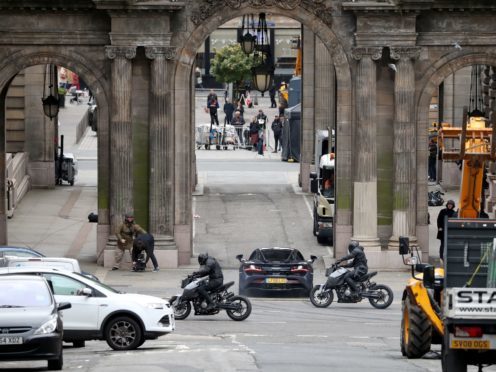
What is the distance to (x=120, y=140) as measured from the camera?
47.9 metres

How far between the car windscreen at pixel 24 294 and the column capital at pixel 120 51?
19682 millimetres

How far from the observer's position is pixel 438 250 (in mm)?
51438

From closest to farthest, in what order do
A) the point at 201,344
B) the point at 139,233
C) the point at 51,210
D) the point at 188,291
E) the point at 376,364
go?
the point at 376,364
the point at 201,344
the point at 188,291
the point at 139,233
the point at 51,210

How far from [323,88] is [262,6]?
1260 cm

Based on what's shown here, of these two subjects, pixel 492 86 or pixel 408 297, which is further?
pixel 492 86

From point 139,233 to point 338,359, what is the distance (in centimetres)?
1862

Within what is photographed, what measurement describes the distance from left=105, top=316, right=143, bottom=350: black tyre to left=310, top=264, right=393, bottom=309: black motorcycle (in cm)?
917

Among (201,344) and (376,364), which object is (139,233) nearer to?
(201,344)

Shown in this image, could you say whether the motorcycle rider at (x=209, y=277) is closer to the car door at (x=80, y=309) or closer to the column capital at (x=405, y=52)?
the car door at (x=80, y=309)

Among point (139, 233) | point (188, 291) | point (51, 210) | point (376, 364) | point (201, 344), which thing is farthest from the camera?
point (51, 210)

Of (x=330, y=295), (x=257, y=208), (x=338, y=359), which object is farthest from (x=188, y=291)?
(x=257, y=208)

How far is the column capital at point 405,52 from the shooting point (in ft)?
155

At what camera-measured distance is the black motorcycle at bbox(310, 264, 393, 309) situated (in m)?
40.2

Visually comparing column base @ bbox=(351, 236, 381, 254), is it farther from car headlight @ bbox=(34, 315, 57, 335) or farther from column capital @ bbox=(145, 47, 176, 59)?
car headlight @ bbox=(34, 315, 57, 335)
